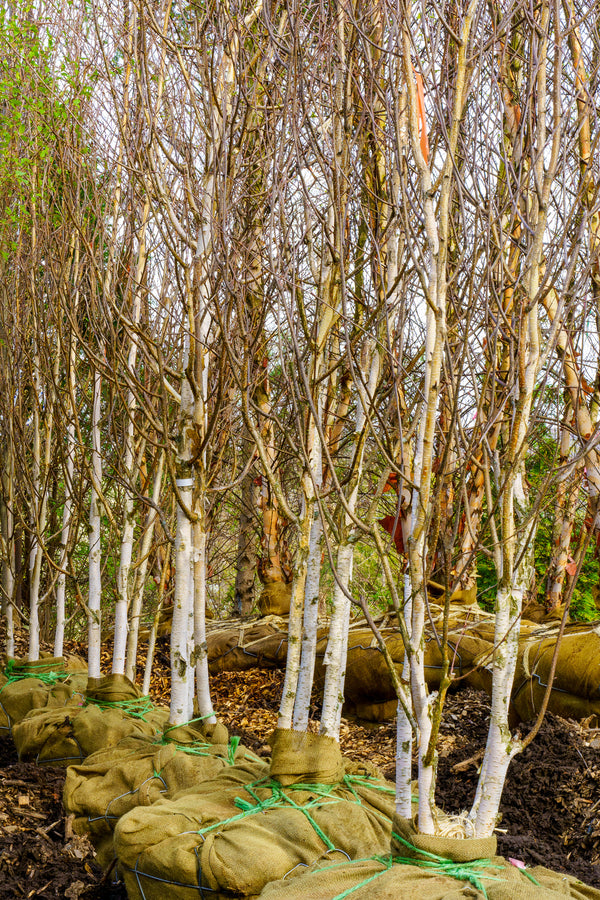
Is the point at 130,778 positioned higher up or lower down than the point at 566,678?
lower down

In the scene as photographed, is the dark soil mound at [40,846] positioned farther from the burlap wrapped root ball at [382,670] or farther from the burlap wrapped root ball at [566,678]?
the burlap wrapped root ball at [566,678]

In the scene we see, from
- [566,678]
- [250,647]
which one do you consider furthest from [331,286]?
[250,647]

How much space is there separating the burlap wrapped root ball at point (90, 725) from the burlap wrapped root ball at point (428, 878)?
229 cm

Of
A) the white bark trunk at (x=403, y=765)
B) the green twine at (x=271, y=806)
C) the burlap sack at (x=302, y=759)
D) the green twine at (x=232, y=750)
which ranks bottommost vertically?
the green twine at (x=232, y=750)

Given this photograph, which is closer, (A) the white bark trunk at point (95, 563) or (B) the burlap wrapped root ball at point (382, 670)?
(A) the white bark trunk at point (95, 563)

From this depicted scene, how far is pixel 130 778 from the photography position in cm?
350

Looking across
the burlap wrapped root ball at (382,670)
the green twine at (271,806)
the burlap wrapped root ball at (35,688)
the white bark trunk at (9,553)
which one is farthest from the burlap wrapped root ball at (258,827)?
the white bark trunk at (9,553)

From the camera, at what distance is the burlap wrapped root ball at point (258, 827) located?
2475mm

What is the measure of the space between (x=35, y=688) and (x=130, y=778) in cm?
203

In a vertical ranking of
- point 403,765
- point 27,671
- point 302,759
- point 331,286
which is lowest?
point 27,671

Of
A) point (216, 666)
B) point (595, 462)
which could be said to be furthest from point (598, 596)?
point (216, 666)

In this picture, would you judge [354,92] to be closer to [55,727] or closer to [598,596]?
[55,727]

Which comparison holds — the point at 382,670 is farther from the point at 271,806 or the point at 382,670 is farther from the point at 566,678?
the point at 271,806

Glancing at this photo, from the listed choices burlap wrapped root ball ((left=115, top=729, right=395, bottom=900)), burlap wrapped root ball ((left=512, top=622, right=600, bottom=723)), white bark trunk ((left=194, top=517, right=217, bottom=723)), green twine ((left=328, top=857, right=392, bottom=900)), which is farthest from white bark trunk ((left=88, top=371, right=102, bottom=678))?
green twine ((left=328, top=857, right=392, bottom=900))
